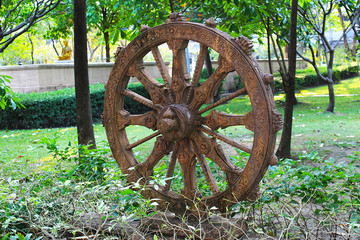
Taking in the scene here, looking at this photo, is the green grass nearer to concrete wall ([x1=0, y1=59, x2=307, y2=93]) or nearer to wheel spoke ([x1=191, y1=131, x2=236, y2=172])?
wheel spoke ([x1=191, y1=131, x2=236, y2=172])

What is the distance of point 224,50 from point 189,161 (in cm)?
101

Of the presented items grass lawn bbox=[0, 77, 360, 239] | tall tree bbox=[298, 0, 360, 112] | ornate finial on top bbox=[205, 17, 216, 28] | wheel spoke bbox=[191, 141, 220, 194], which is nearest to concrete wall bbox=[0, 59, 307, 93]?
grass lawn bbox=[0, 77, 360, 239]

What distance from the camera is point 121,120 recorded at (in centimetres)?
399

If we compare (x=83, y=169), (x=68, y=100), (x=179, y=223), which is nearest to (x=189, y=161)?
(x=179, y=223)

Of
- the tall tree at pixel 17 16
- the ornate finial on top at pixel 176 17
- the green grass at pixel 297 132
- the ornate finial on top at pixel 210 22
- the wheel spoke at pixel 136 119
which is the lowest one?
the green grass at pixel 297 132

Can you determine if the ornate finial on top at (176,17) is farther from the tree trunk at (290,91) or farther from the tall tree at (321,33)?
the tall tree at (321,33)

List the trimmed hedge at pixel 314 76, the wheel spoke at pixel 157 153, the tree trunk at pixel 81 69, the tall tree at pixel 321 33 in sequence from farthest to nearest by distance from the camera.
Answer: the trimmed hedge at pixel 314 76 < the tall tree at pixel 321 33 < the tree trunk at pixel 81 69 < the wheel spoke at pixel 157 153

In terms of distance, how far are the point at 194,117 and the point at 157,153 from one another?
53cm

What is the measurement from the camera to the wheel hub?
3.42 metres

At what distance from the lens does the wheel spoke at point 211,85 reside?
3.29 m

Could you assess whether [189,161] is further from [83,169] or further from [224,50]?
[83,169]

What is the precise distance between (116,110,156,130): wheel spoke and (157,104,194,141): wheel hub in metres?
0.26

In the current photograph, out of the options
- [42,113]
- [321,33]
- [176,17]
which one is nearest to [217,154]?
[176,17]

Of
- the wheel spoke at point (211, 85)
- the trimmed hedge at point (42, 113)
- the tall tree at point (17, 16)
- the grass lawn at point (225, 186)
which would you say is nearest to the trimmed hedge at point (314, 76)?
the trimmed hedge at point (42, 113)
